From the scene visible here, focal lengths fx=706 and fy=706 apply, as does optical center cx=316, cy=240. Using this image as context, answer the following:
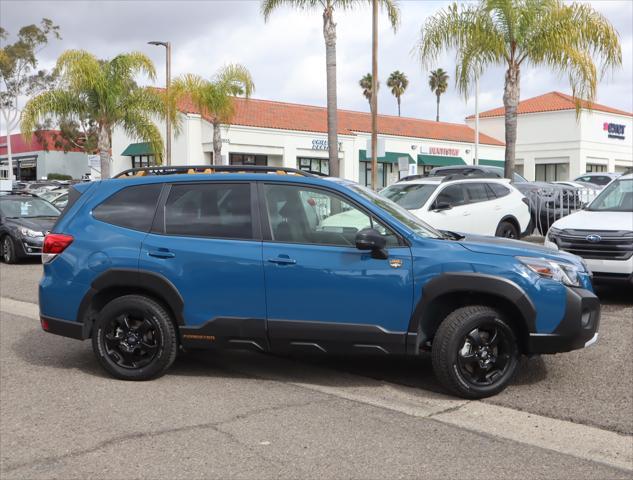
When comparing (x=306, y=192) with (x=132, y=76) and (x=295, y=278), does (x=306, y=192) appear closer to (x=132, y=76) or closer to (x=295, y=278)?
(x=295, y=278)

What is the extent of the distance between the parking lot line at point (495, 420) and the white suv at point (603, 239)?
164 inches

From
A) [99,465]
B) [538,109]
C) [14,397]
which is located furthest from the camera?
[538,109]

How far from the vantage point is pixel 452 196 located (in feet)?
43.9

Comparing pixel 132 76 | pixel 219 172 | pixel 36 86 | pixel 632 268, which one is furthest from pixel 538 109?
pixel 219 172

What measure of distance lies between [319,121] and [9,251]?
31.7 metres

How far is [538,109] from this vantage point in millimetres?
54000

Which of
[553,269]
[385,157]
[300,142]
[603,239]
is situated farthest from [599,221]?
[385,157]

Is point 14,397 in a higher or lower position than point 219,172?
lower

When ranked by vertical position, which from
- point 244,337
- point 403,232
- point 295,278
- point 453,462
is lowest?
point 453,462

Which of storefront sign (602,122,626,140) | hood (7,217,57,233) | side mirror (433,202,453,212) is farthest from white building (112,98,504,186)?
side mirror (433,202,453,212)

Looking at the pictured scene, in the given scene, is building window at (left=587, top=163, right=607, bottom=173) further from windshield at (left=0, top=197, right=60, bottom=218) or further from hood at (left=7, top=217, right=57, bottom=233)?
hood at (left=7, top=217, right=57, bottom=233)

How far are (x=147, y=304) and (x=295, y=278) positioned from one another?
1.28 m

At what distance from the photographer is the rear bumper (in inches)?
235

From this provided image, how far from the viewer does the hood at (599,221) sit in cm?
916
